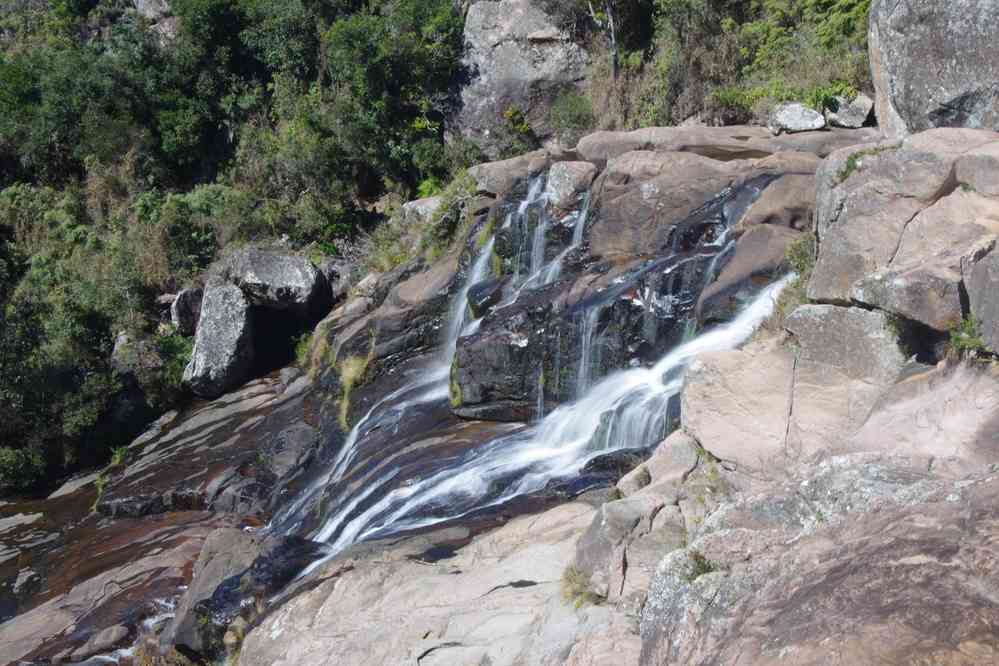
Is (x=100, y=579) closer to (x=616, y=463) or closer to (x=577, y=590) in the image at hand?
(x=616, y=463)

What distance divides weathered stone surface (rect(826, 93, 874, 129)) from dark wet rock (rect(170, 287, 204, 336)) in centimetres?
1152

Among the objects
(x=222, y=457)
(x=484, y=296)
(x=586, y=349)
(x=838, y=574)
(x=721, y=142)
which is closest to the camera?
(x=838, y=574)

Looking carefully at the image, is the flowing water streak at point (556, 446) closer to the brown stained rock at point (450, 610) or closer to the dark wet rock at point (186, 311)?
the brown stained rock at point (450, 610)

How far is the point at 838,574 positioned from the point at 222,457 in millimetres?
10133

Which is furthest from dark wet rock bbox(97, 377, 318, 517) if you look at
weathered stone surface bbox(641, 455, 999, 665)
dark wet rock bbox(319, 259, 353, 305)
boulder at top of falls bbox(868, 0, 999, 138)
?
boulder at top of falls bbox(868, 0, 999, 138)

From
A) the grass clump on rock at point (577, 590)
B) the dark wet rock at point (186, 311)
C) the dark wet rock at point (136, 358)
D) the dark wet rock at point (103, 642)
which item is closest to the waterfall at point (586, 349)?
the grass clump on rock at point (577, 590)

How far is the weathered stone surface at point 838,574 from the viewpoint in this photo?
2914mm

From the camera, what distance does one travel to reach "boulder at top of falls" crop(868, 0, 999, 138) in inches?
329

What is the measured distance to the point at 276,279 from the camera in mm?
14680

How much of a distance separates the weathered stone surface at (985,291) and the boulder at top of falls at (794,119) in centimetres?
806

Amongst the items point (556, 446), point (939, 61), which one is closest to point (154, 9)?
point (556, 446)

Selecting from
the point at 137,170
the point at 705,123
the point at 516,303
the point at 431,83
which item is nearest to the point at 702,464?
the point at 516,303

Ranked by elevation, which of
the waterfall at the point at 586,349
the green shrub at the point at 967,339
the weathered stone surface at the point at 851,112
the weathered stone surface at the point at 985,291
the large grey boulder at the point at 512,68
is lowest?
the waterfall at the point at 586,349

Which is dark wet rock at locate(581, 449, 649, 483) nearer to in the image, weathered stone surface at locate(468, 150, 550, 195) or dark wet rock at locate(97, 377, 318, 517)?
dark wet rock at locate(97, 377, 318, 517)
